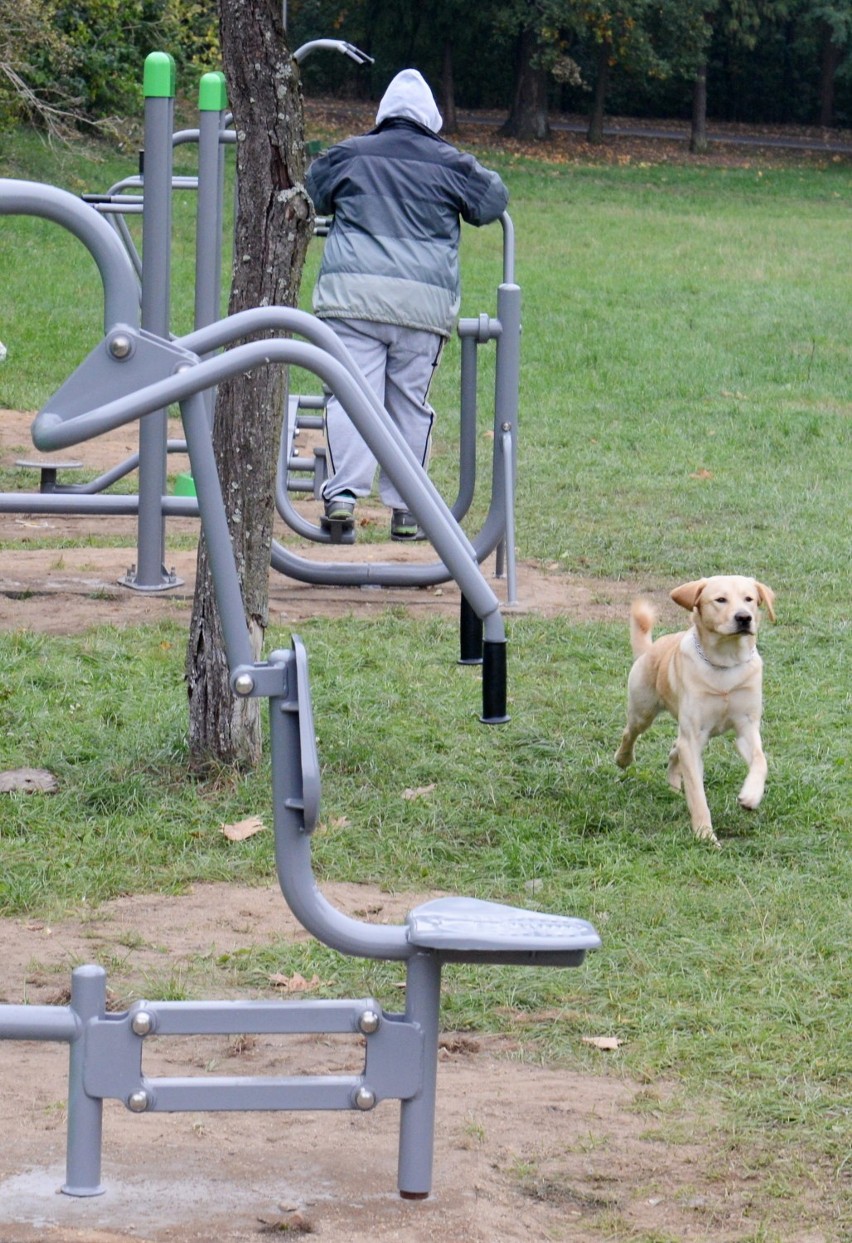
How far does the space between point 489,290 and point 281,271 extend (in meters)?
12.3

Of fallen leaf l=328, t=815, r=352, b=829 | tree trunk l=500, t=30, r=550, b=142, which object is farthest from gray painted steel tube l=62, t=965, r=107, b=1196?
tree trunk l=500, t=30, r=550, b=142

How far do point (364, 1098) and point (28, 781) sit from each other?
2.32 metres

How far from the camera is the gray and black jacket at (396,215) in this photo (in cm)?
684

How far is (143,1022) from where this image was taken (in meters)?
2.72

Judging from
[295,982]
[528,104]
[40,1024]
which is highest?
[528,104]

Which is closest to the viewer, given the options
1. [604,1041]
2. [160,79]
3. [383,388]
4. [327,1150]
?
[327,1150]

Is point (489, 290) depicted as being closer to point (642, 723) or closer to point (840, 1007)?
point (642, 723)

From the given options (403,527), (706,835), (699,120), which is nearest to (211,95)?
(403,527)

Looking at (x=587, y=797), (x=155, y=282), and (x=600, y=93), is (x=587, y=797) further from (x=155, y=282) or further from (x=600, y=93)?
(x=600, y=93)

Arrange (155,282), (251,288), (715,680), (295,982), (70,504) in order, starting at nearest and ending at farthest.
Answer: (295,982)
(715,680)
(251,288)
(155,282)
(70,504)

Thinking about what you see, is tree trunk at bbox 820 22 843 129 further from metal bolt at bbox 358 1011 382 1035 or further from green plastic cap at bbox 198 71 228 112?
metal bolt at bbox 358 1011 382 1035

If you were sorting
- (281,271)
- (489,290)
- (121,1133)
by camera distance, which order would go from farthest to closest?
(489,290) < (281,271) < (121,1133)

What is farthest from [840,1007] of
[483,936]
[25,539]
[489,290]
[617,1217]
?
[489,290]

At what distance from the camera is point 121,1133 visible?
10.3 feet
